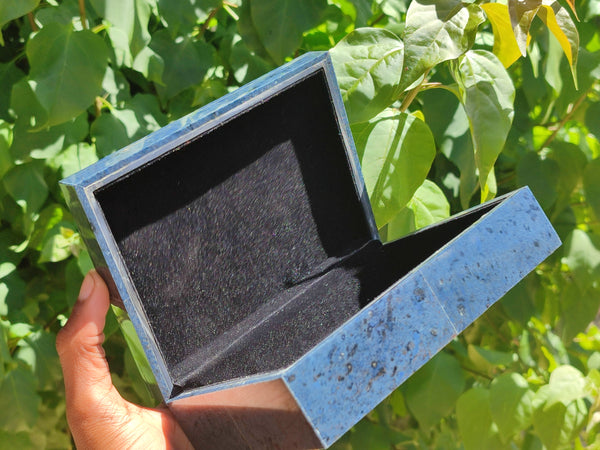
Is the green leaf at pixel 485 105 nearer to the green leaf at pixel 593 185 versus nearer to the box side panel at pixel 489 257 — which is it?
the box side panel at pixel 489 257

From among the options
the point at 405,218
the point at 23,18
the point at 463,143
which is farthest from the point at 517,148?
the point at 23,18

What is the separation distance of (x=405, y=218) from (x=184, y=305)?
29 cm

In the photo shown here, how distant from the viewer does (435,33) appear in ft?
2.23

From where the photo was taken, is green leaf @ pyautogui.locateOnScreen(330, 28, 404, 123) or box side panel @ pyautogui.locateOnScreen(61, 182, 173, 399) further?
green leaf @ pyautogui.locateOnScreen(330, 28, 404, 123)

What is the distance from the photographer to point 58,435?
3.64ft

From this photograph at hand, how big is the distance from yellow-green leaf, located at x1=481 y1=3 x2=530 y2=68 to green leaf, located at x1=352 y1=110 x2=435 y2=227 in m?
0.11

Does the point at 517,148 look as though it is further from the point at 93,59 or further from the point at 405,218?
the point at 93,59

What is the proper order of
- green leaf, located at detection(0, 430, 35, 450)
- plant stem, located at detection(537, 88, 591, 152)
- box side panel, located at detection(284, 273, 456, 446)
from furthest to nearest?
plant stem, located at detection(537, 88, 591, 152)
green leaf, located at detection(0, 430, 35, 450)
box side panel, located at detection(284, 273, 456, 446)

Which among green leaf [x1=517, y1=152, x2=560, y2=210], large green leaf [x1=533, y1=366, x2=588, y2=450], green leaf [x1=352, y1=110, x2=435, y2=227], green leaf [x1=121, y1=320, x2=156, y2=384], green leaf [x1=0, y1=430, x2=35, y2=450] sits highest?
green leaf [x1=352, y1=110, x2=435, y2=227]

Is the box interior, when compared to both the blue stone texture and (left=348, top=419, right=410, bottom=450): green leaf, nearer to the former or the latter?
the blue stone texture

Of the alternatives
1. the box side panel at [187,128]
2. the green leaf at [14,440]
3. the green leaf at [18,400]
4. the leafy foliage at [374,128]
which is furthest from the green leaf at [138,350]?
the green leaf at [14,440]

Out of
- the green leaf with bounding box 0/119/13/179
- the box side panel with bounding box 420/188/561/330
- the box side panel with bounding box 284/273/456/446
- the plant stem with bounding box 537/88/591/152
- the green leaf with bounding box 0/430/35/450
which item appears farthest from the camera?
the plant stem with bounding box 537/88/591/152

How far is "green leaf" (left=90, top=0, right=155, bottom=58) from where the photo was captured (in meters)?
0.75

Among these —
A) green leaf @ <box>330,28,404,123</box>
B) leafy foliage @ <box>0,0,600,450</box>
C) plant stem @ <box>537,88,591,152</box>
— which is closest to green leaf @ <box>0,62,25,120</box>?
leafy foliage @ <box>0,0,600,450</box>
